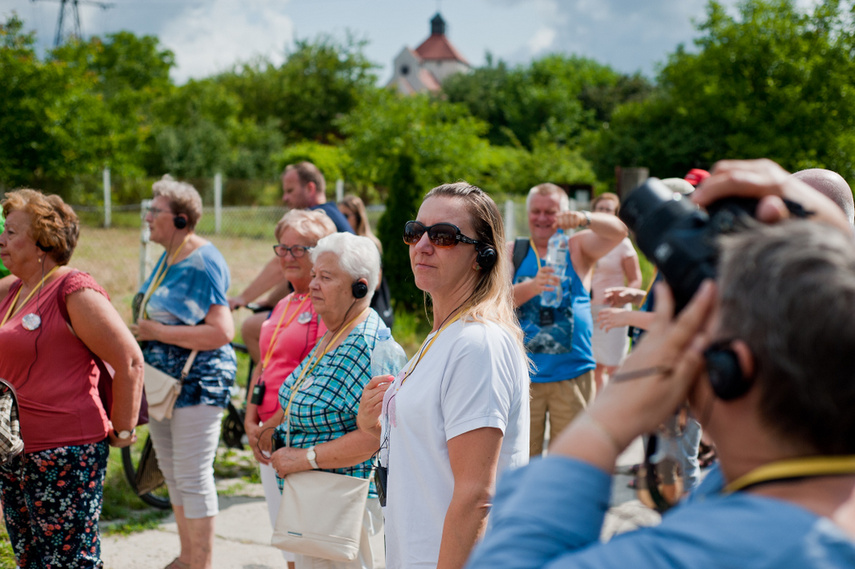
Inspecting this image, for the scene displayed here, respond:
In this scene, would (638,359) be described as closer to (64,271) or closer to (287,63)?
(64,271)

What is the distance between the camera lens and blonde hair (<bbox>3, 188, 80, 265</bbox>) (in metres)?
3.05

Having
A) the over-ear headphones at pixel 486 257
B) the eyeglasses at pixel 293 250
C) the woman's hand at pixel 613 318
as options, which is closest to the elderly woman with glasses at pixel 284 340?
the eyeglasses at pixel 293 250

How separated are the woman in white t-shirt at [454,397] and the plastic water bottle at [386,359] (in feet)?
1.24

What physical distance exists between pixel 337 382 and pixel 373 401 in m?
0.49

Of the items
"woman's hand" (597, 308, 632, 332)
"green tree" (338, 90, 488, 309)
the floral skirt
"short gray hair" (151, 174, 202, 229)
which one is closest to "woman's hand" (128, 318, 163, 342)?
"short gray hair" (151, 174, 202, 229)

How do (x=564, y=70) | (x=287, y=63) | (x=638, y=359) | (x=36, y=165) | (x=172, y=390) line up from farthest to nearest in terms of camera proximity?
(x=564, y=70), (x=287, y=63), (x=36, y=165), (x=172, y=390), (x=638, y=359)

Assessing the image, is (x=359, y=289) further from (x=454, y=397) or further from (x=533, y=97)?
(x=533, y=97)

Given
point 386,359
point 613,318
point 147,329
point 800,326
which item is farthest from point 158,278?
Answer: point 800,326

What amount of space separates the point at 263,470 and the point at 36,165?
58.2 feet

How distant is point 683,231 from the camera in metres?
0.95

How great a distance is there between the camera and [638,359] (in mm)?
950

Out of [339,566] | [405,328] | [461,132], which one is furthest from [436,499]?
[461,132]

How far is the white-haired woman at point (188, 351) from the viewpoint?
3777 millimetres

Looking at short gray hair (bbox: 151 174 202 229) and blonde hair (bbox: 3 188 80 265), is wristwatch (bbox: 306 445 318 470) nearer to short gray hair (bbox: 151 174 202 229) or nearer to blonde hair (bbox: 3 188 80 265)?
blonde hair (bbox: 3 188 80 265)
